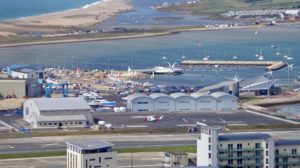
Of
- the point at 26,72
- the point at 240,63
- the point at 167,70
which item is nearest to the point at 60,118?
the point at 26,72

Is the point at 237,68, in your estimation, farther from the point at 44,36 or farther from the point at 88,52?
the point at 44,36

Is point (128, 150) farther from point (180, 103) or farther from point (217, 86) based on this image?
point (217, 86)

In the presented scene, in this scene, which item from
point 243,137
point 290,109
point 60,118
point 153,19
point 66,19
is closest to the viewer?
point 243,137

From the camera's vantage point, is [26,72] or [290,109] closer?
[290,109]

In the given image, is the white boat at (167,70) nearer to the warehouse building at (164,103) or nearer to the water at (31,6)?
the warehouse building at (164,103)

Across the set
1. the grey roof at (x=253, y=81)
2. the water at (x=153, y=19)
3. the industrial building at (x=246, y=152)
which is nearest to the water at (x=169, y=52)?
the grey roof at (x=253, y=81)

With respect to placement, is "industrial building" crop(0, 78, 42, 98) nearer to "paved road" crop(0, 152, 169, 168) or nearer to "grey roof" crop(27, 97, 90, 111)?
"grey roof" crop(27, 97, 90, 111)

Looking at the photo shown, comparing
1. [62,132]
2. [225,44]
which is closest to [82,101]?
[62,132]
